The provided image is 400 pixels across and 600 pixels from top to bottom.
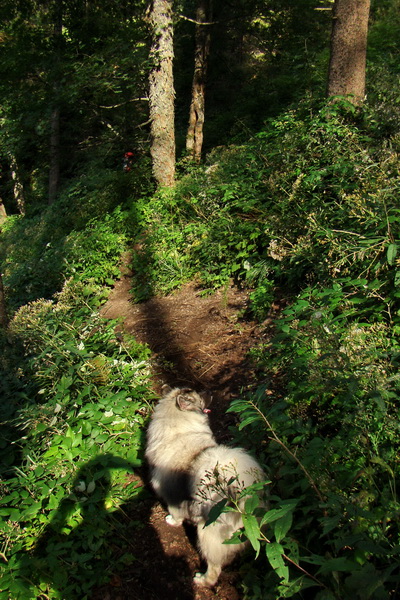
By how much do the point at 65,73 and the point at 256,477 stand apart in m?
13.0

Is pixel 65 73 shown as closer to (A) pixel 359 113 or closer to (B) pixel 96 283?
(B) pixel 96 283

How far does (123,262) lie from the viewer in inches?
342

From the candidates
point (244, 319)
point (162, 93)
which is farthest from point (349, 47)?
point (244, 319)

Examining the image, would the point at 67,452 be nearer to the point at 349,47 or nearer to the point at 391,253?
the point at 391,253

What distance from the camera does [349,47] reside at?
678 cm

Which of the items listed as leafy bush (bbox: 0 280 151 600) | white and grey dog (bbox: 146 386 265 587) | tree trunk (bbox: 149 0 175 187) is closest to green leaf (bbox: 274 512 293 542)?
white and grey dog (bbox: 146 386 265 587)

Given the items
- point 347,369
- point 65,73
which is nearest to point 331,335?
point 347,369

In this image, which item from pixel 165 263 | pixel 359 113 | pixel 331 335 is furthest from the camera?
pixel 165 263

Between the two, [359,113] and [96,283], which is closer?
[359,113]

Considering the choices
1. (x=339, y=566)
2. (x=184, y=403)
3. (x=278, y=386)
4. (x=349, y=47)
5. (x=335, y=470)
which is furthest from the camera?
(x=349, y=47)

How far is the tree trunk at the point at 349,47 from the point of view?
264 inches

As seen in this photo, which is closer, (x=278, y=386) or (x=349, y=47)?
(x=278, y=386)

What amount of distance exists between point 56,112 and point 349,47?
43.8 ft

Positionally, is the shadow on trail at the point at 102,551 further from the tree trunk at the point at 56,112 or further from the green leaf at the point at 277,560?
the tree trunk at the point at 56,112
